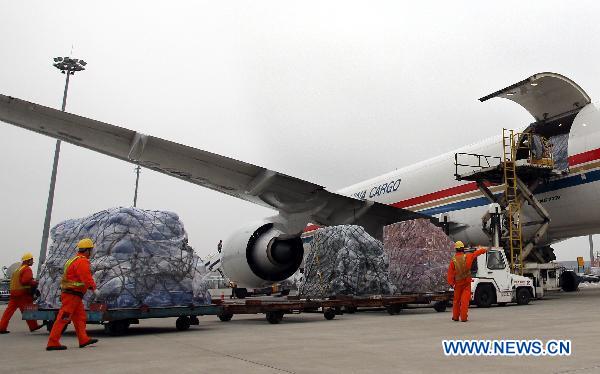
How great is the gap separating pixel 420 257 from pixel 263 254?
14.9 ft

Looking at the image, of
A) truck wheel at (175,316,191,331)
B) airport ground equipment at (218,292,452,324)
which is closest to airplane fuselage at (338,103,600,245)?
airport ground equipment at (218,292,452,324)

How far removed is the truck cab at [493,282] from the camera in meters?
13.4

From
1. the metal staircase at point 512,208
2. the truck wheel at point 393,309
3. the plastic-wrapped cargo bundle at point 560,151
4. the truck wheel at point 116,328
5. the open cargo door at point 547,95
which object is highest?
the open cargo door at point 547,95

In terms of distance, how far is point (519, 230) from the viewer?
48.4ft

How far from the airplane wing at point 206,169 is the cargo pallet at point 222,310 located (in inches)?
127

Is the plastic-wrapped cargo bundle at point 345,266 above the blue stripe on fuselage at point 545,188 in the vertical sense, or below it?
below

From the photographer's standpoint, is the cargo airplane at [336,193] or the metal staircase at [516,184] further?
the metal staircase at [516,184]

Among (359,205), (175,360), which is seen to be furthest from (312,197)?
(175,360)

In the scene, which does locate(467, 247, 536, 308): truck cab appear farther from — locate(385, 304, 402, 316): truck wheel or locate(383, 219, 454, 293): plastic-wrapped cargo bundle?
locate(385, 304, 402, 316): truck wheel

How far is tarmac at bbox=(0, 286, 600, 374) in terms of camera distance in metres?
5.08

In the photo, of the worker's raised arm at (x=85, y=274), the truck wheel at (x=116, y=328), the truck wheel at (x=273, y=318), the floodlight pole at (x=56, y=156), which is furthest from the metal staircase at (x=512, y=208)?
the floodlight pole at (x=56, y=156)

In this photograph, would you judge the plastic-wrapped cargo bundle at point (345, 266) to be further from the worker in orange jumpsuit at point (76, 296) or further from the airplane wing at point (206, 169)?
the worker in orange jumpsuit at point (76, 296)

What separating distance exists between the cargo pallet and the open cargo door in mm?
6014

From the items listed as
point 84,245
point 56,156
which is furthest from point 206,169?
point 56,156
